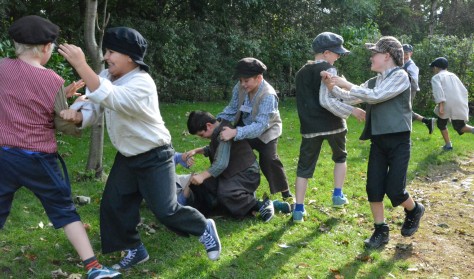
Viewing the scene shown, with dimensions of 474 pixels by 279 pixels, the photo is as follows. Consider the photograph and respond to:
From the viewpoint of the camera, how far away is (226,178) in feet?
18.4

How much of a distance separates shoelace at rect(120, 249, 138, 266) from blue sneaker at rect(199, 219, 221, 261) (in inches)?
22.0

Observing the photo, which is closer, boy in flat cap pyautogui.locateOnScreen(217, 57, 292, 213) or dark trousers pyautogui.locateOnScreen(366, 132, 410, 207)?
dark trousers pyautogui.locateOnScreen(366, 132, 410, 207)

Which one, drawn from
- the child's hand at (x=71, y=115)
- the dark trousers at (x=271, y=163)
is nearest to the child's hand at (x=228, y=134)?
the dark trousers at (x=271, y=163)

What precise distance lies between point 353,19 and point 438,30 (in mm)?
9079

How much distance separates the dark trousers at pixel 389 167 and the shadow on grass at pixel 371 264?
0.48 m

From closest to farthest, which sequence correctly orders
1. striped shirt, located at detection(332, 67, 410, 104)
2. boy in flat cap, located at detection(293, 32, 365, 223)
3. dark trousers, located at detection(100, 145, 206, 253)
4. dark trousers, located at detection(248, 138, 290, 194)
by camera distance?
dark trousers, located at detection(100, 145, 206, 253) < striped shirt, located at detection(332, 67, 410, 104) < boy in flat cap, located at detection(293, 32, 365, 223) < dark trousers, located at detection(248, 138, 290, 194)

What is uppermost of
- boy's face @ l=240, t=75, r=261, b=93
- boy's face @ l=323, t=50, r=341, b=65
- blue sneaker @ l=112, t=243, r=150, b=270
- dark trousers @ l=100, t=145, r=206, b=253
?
boy's face @ l=323, t=50, r=341, b=65

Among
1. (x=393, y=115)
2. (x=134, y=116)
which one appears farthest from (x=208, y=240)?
(x=393, y=115)

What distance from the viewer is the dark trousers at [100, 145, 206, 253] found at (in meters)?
4.04

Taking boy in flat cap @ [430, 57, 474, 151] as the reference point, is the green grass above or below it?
below

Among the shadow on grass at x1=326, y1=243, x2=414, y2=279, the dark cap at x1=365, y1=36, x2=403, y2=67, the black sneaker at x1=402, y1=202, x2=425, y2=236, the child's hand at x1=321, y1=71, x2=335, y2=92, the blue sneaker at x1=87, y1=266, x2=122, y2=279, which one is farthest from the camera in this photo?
the black sneaker at x1=402, y1=202, x2=425, y2=236

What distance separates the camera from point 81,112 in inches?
153

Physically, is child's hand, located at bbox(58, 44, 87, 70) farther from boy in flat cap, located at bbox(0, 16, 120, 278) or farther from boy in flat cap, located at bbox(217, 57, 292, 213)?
boy in flat cap, located at bbox(217, 57, 292, 213)

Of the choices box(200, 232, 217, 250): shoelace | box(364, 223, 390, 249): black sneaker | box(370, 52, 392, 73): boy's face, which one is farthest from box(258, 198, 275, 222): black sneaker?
box(370, 52, 392, 73): boy's face
